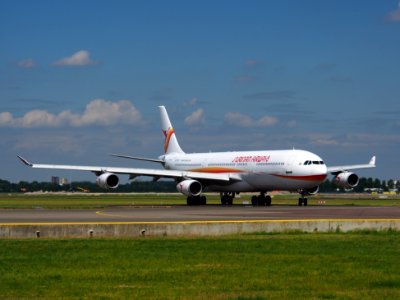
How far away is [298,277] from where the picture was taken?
1720cm

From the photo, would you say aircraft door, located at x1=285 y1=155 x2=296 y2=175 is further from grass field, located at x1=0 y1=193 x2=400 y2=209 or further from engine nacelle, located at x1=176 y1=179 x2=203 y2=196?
grass field, located at x1=0 y1=193 x2=400 y2=209

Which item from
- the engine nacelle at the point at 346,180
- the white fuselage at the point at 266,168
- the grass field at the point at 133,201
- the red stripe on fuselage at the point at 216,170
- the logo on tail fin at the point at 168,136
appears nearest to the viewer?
the white fuselage at the point at 266,168

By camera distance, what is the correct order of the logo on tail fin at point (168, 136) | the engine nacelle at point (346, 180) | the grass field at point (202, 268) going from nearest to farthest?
the grass field at point (202, 268) → the engine nacelle at point (346, 180) → the logo on tail fin at point (168, 136)

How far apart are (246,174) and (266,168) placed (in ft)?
8.77

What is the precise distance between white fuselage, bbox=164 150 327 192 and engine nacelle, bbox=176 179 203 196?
360 centimetres

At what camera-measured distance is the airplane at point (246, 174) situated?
60312mm

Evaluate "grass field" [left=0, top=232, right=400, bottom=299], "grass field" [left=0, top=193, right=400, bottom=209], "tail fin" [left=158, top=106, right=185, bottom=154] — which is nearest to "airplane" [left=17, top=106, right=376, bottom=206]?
"grass field" [left=0, top=193, right=400, bottom=209]

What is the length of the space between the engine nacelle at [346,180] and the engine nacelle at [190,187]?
10766 millimetres

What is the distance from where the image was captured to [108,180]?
62.3m

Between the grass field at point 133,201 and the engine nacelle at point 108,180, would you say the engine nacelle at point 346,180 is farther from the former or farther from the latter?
the engine nacelle at point 108,180

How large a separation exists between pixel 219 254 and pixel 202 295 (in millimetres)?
6907

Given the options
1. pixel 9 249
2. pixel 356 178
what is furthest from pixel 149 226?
pixel 356 178

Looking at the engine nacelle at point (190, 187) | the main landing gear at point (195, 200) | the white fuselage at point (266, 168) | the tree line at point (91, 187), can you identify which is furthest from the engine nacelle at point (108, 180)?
the tree line at point (91, 187)

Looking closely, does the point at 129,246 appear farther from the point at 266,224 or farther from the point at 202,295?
the point at 202,295
